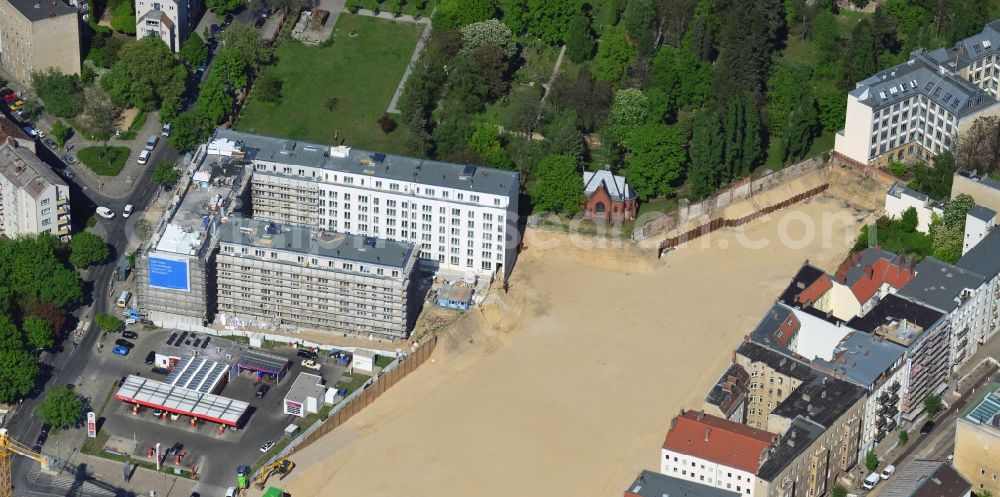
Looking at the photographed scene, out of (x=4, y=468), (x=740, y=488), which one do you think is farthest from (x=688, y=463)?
(x=4, y=468)

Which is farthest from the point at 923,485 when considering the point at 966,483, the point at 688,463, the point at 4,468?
the point at 4,468

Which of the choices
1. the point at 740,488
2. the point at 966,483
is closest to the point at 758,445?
the point at 740,488

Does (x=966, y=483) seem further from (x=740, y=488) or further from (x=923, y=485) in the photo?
(x=740, y=488)

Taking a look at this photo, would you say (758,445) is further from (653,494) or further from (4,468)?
(4,468)

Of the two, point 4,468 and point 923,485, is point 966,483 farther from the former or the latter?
point 4,468

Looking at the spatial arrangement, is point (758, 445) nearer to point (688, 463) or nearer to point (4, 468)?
point (688, 463)
